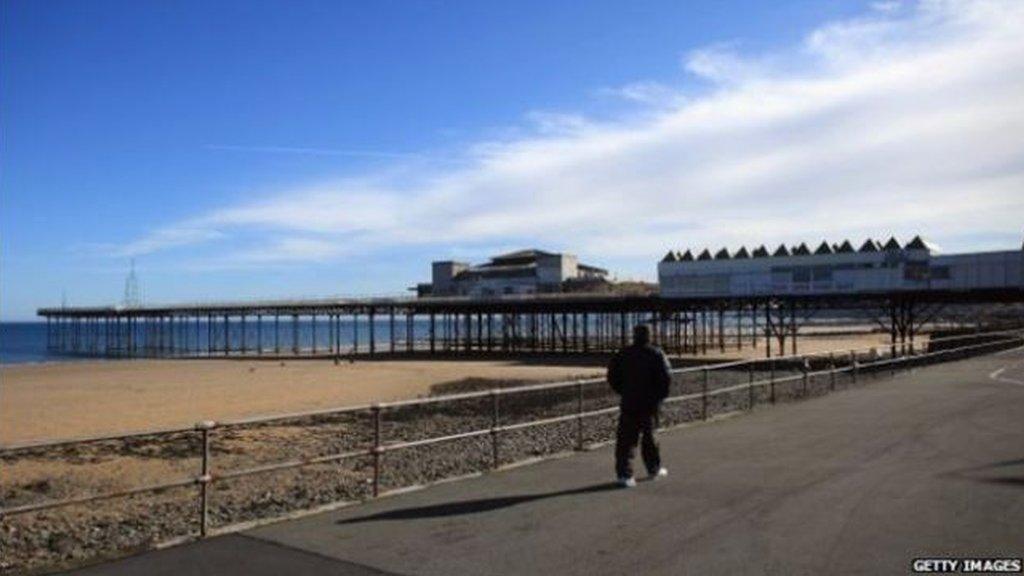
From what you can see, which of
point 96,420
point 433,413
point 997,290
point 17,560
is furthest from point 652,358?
point 997,290

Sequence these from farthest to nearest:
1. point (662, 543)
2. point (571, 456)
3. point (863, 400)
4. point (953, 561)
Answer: point (863, 400), point (571, 456), point (662, 543), point (953, 561)

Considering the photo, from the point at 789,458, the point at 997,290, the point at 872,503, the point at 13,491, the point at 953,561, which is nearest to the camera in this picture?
the point at 953,561

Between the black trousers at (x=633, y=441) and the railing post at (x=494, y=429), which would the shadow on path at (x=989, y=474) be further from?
the railing post at (x=494, y=429)

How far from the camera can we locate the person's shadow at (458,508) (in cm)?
851

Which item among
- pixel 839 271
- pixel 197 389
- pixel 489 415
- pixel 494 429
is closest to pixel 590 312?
pixel 839 271

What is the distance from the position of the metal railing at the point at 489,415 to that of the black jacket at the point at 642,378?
1651 millimetres

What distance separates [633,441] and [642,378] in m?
0.64

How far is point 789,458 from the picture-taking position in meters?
11.4

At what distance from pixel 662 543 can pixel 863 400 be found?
1257 cm

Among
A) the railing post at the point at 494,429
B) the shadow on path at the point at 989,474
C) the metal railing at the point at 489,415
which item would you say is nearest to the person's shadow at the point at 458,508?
the metal railing at the point at 489,415

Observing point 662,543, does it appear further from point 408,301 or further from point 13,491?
point 408,301

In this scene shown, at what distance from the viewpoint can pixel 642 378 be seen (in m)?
10.0
